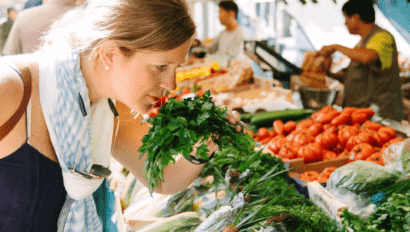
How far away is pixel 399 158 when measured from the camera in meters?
2.05

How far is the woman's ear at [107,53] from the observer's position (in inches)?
47.0

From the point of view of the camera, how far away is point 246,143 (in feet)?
4.62

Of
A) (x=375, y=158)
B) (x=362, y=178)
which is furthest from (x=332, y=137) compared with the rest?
(x=362, y=178)

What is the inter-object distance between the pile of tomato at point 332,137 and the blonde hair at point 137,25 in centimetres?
197

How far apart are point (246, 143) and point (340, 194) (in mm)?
894

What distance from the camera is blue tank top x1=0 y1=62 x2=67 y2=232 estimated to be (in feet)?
4.14

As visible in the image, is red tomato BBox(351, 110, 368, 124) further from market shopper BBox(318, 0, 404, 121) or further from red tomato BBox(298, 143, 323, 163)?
market shopper BBox(318, 0, 404, 121)

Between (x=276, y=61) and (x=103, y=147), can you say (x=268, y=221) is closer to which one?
(x=103, y=147)

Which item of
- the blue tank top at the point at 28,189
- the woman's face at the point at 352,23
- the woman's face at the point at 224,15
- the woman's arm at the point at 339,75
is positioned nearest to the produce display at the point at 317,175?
the blue tank top at the point at 28,189

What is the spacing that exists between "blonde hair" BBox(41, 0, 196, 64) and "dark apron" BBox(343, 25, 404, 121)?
3.47 metres

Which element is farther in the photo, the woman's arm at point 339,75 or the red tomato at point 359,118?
the woman's arm at point 339,75

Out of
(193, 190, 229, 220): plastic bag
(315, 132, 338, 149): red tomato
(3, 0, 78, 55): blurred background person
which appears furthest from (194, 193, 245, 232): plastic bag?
(3, 0, 78, 55): blurred background person

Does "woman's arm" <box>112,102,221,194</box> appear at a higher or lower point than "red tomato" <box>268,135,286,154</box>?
higher

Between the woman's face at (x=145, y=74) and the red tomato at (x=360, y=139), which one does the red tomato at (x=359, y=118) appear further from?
the woman's face at (x=145, y=74)
